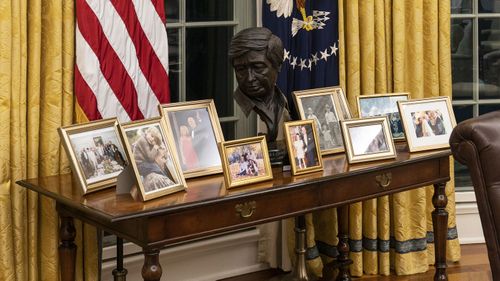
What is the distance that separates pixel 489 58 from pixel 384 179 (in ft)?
4.79

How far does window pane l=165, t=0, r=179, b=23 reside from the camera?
3.89 metres

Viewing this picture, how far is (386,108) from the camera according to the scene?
3822mm

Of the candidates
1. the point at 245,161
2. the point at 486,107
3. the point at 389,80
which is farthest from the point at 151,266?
the point at 486,107

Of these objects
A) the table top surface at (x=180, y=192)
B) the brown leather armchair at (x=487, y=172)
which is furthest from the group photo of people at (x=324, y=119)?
the brown leather armchair at (x=487, y=172)

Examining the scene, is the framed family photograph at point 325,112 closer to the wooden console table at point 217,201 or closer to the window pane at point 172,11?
the wooden console table at point 217,201

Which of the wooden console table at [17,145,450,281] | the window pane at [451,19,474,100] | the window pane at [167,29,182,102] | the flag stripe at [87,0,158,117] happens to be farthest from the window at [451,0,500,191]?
the flag stripe at [87,0,158,117]

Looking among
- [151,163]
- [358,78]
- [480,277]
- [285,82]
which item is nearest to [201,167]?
[151,163]

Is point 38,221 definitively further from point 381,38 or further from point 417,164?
point 381,38

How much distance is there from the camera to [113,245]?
3.76 m

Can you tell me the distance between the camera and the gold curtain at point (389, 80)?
13.4 feet

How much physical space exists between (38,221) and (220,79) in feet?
3.89

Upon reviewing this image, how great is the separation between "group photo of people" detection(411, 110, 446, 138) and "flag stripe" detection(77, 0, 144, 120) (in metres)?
1.12

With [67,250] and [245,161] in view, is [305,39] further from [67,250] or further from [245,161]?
[67,250]

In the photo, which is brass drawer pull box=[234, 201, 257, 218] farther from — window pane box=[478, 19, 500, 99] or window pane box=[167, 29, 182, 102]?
window pane box=[478, 19, 500, 99]
